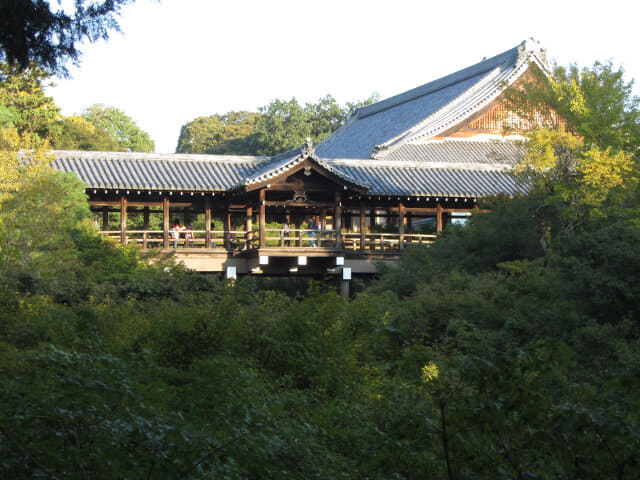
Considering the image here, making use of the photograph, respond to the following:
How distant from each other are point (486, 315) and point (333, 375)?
4.62m

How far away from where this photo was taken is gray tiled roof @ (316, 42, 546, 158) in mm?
32938

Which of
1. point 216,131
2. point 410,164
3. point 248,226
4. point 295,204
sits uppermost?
point 216,131

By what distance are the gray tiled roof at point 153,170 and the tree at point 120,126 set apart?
1454 inches

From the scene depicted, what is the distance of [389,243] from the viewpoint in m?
27.0

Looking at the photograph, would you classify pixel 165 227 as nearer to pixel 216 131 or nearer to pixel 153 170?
pixel 153 170

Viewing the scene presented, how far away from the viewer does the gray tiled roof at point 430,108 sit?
1297 inches

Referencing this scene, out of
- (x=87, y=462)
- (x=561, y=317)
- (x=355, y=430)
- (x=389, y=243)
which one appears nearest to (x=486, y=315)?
(x=561, y=317)

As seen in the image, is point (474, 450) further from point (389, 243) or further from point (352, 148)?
point (352, 148)

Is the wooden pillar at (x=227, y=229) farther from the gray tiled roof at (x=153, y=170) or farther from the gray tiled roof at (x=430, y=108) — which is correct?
the gray tiled roof at (x=430, y=108)

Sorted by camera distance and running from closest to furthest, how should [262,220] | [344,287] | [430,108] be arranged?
[262,220] < [344,287] < [430,108]

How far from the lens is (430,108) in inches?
1433

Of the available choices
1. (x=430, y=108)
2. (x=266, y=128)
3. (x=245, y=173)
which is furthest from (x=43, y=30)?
(x=266, y=128)

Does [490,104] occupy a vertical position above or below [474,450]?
above

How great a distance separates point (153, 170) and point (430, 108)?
15.4 meters
